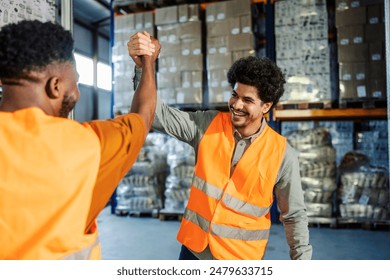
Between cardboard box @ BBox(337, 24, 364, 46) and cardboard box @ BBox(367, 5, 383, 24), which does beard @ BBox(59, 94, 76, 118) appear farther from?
cardboard box @ BBox(367, 5, 383, 24)

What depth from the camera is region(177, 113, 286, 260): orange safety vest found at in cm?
179

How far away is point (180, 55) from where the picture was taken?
18.8 feet

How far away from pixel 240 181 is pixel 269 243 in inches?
122

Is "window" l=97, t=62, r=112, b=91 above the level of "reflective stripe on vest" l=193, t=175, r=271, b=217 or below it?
above

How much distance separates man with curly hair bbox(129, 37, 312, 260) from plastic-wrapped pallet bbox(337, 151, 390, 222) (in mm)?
3747

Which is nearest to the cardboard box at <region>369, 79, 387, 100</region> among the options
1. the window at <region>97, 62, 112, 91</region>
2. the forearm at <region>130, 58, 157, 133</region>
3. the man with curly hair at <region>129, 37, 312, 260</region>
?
the man with curly hair at <region>129, 37, 312, 260</region>

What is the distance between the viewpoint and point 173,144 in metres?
6.05

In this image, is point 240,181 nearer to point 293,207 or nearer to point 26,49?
point 293,207

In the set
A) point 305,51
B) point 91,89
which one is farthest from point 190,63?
point 91,89

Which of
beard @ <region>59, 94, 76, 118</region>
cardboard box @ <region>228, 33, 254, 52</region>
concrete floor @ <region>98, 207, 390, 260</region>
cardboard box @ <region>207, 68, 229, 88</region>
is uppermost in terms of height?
cardboard box @ <region>228, 33, 254, 52</region>

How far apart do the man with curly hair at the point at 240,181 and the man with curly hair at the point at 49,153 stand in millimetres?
815

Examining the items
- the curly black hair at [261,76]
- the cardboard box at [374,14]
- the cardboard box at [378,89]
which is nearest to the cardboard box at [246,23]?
the cardboard box at [374,14]

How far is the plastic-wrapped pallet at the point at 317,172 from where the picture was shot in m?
5.32

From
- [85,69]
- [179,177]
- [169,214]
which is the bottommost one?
[169,214]
